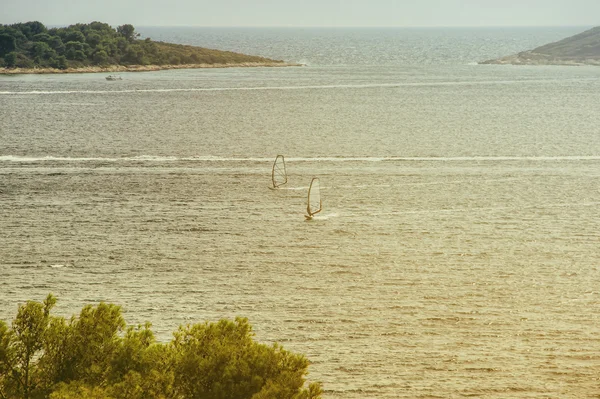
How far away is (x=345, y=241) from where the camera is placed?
3180 centimetres

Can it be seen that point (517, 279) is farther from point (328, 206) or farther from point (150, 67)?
point (150, 67)

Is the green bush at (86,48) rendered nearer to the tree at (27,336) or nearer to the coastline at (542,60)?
the coastline at (542,60)

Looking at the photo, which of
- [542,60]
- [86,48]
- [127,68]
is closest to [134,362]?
[127,68]

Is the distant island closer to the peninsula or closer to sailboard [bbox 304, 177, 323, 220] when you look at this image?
the peninsula

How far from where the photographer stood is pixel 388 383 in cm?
1816

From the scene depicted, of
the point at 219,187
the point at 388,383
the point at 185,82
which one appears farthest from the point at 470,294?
the point at 185,82

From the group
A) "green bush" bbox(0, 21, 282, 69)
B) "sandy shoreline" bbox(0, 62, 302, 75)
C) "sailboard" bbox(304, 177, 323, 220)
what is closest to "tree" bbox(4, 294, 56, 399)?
"sailboard" bbox(304, 177, 323, 220)

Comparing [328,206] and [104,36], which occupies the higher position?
[104,36]

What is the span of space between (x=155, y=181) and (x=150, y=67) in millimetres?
117206

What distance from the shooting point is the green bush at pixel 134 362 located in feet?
39.0

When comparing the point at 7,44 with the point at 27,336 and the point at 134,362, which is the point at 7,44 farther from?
the point at 134,362

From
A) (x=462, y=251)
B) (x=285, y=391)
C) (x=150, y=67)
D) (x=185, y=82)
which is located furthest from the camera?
(x=150, y=67)

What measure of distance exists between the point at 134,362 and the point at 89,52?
150996 millimetres

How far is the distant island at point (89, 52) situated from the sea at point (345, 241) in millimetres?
74326
